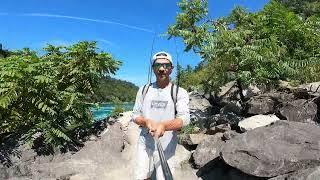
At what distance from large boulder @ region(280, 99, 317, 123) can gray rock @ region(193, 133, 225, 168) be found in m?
1.88

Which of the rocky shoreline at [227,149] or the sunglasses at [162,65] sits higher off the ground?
the sunglasses at [162,65]

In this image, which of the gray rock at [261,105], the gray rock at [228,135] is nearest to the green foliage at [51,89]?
the gray rock at [228,135]

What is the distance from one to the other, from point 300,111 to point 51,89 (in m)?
5.90

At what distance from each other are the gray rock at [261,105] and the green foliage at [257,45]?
→ 475mm

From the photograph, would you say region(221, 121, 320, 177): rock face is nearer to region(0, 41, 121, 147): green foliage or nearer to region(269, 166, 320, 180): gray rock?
region(269, 166, 320, 180): gray rock

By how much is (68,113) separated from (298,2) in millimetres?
42887

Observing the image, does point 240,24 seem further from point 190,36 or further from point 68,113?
point 68,113

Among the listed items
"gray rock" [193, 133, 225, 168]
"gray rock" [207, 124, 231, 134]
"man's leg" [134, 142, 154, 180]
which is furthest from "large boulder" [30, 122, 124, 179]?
"man's leg" [134, 142, 154, 180]

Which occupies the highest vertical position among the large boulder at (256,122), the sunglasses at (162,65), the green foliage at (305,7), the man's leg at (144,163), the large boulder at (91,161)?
the green foliage at (305,7)

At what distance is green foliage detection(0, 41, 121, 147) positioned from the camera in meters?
9.19

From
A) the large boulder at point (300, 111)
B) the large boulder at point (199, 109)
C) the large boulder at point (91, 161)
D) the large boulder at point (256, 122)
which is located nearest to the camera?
the large boulder at point (91, 161)

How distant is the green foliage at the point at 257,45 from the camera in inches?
441

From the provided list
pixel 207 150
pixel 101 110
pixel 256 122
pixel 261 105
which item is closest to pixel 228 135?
pixel 207 150

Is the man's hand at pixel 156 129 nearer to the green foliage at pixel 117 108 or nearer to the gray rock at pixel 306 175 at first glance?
the gray rock at pixel 306 175
